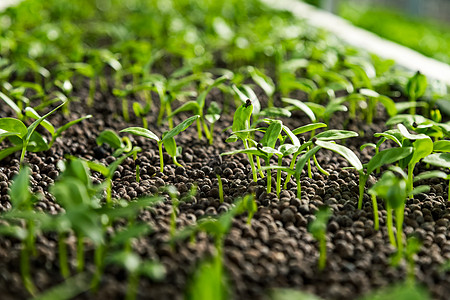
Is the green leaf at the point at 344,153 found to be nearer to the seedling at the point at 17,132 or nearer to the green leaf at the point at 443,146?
the green leaf at the point at 443,146

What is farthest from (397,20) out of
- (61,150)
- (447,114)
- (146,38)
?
(61,150)

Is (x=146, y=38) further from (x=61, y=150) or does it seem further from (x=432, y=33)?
(x=432, y=33)

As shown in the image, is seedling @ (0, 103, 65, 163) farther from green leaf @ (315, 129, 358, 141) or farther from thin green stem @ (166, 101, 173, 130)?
green leaf @ (315, 129, 358, 141)

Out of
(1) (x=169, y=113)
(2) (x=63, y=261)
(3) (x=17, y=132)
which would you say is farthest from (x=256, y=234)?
(1) (x=169, y=113)

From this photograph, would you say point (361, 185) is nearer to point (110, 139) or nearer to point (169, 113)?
point (110, 139)

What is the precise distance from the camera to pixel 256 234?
145 cm

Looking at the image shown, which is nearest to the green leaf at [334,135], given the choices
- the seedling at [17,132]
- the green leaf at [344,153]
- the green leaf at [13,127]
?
the green leaf at [344,153]

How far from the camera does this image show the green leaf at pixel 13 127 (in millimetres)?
1812

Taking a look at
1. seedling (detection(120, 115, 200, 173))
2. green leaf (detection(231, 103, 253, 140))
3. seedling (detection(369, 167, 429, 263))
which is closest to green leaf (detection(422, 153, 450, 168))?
Result: seedling (detection(369, 167, 429, 263))

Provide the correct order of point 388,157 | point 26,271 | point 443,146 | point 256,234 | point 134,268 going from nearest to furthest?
point 134,268, point 26,271, point 256,234, point 388,157, point 443,146

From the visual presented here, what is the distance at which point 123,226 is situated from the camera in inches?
58.2

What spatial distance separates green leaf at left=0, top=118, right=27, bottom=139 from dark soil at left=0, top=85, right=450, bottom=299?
0.50ft

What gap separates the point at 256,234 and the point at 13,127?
0.94 metres

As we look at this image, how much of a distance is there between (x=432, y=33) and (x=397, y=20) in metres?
1.01
